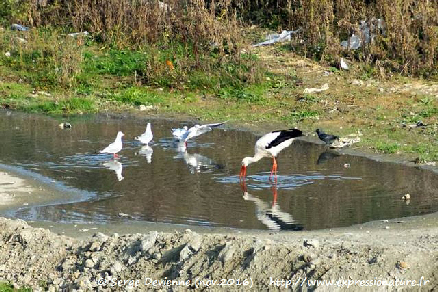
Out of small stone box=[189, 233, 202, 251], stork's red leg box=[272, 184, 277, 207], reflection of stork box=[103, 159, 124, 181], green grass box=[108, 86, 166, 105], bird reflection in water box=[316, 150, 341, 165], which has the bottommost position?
green grass box=[108, 86, 166, 105]

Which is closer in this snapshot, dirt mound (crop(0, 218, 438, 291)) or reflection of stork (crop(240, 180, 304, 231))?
dirt mound (crop(0, 218, 438, 291))

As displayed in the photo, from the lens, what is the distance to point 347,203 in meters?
12.2

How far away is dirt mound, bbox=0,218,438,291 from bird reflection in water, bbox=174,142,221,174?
195 inches

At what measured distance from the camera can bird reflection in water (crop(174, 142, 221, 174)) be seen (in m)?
14.5

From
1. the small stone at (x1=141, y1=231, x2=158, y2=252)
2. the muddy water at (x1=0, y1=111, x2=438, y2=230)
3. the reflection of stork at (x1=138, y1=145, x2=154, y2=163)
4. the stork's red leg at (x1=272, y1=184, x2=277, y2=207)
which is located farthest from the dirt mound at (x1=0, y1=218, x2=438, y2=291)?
the reflection of stork at (x1=138, y1=145, x2=154, y2=163)

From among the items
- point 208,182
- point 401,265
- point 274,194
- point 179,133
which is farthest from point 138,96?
point 401,265

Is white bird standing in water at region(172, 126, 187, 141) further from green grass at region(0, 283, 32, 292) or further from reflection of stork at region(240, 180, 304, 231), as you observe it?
green grass at region(0, 283, 32, 292)

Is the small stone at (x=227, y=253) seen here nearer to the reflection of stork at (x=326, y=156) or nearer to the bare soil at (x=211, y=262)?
the bare soil at (x=211, y=262)

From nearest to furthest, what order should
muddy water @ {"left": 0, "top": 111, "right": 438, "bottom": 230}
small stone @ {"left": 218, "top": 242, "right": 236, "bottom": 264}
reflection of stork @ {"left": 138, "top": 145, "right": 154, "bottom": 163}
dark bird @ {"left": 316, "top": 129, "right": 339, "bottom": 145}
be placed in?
small stone @ {"left": 218, "top": 242, "right": 236, "bottom": 264}
muddy water @ {"left": 0, "top": 111, "right": 438, "bottom": 230}
reflection of stork @ {"left": 138, "top": 145, "right": 154, "bottom": 163}
dark bird @ {"left": 316, "top": 129, "right": 339, "bottom": 145}

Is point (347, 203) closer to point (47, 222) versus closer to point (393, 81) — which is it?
point (47, 222)

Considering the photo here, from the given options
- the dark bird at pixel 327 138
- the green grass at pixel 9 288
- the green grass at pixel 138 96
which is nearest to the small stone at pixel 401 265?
the green grass at pixel 9 288

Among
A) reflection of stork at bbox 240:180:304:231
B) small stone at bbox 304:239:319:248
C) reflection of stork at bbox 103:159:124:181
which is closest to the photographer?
small stone at bbox 304:239:319:248

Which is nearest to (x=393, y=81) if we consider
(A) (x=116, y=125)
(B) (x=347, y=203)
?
(A) (x=116, y=125)

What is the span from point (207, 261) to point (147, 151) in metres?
7.78
